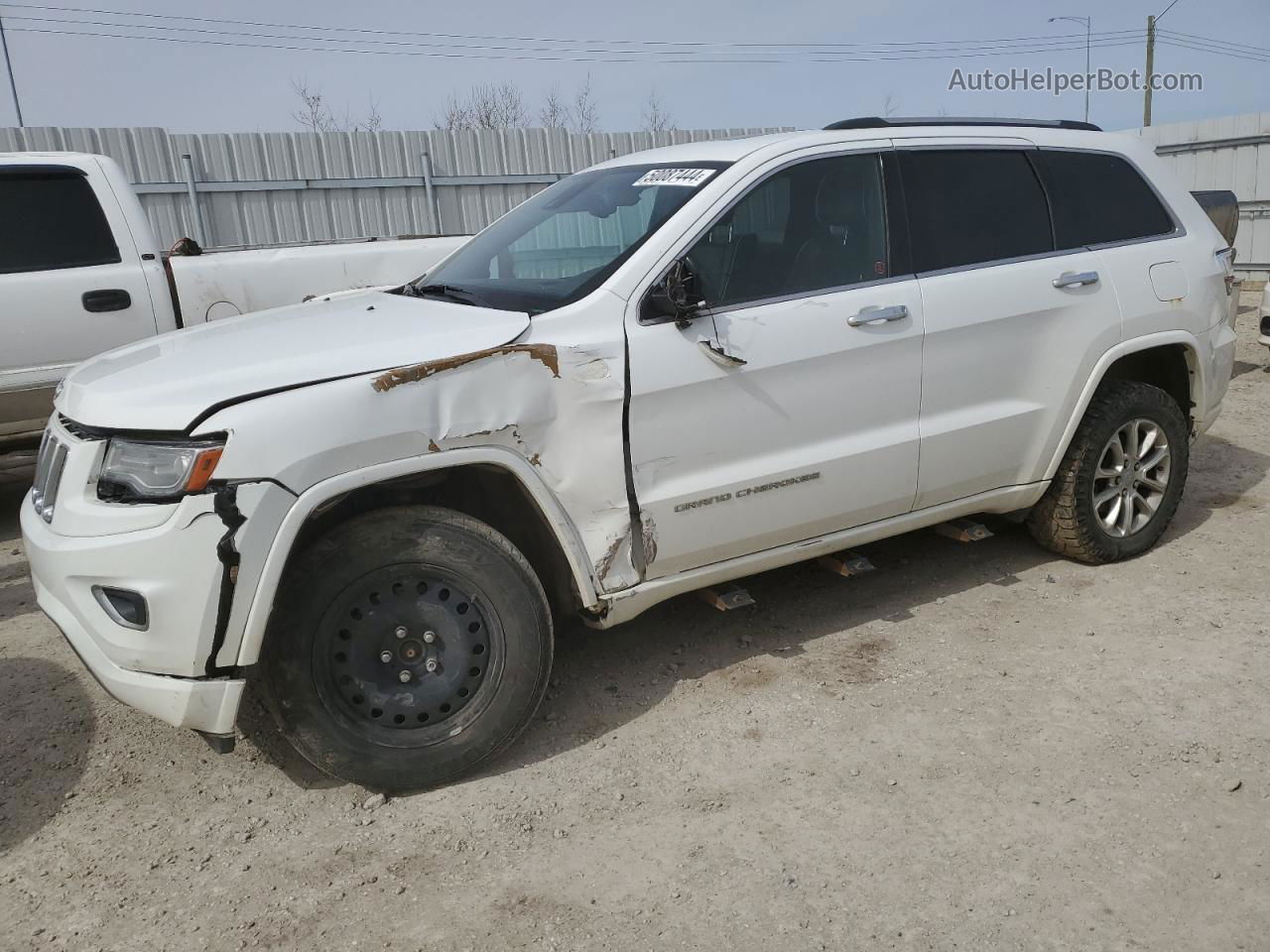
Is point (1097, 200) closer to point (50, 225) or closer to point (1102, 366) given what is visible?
point (1102, 366)

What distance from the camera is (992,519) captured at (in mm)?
5340

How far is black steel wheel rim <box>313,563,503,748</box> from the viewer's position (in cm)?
316

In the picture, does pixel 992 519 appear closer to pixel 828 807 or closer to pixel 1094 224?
pixel 1094 224

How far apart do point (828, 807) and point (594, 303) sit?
5.76ft

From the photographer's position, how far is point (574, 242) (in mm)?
4031

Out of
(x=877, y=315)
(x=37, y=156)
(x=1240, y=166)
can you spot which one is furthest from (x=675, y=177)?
(x=1240, y=166)

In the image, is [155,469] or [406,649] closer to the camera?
[155,469]

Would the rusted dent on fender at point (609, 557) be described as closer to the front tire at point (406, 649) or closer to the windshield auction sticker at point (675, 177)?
the front tire at point (406, 649)

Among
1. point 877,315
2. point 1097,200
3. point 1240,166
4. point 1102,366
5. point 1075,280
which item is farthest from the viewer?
point 1240,166

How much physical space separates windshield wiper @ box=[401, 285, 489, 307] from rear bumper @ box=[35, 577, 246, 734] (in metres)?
1.58

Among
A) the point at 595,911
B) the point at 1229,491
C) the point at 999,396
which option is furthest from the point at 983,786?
the point at 1229,491

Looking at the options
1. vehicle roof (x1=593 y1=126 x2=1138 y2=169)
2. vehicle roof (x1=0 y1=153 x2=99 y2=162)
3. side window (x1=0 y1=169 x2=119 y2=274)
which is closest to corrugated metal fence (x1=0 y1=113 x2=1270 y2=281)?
vehicle roof (x1=0 y1=153 x2=99 y2=162)

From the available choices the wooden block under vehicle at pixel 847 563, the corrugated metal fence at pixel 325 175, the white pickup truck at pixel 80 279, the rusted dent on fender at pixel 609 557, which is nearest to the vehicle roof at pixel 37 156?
the white pickup truck at pixel 80 279

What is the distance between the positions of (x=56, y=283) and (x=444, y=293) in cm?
329
